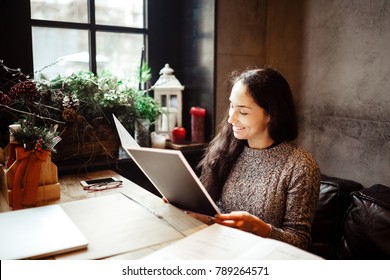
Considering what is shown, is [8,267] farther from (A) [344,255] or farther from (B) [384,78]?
(B) [384,78]

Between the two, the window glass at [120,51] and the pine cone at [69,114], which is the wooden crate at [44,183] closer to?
the pine cone at [69,114]

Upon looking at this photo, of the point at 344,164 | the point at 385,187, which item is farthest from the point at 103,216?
the point at 344,164

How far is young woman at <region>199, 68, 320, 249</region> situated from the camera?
4.37 feet

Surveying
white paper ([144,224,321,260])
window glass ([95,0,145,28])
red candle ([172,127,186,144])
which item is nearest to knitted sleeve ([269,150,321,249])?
white paper ([144,224,321,260])

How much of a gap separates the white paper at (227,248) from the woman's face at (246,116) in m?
0.53

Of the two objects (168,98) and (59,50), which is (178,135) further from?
(59,50)

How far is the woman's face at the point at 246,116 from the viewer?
58.3 inches

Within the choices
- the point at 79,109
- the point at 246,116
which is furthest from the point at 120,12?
the point at 246,116

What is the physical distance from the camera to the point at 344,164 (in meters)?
2.12

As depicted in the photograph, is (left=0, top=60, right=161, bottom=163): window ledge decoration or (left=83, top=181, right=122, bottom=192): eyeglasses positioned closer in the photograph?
(left=83, top=181, right=122, bottom=192): eyeglasses

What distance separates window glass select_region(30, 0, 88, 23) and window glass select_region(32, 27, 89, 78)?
7cm

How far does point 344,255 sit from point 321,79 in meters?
1.03

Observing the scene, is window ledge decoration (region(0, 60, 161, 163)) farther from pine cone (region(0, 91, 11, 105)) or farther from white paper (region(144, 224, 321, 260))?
white paper (region(144, 224, 321, 260))

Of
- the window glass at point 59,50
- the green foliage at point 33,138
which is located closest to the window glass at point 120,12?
the window glass at point 59,50
